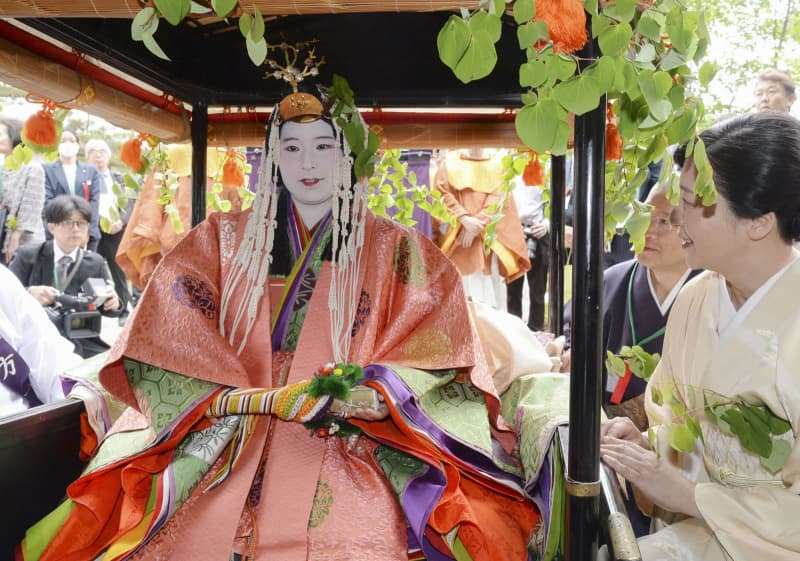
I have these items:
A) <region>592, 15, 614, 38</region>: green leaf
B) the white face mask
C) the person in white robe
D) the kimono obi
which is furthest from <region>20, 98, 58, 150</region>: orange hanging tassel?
the white face mask

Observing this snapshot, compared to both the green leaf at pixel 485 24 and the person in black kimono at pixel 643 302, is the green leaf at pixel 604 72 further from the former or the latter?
the person in black kimono at pixel 643 302

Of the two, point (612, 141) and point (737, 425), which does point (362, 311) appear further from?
point (737, 425)

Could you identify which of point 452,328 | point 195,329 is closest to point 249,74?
point 195,329

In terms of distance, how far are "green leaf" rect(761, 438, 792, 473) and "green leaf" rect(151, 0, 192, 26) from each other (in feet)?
4.04

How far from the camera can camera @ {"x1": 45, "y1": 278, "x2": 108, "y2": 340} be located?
12.8ft

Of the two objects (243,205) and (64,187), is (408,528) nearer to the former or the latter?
(243,205)

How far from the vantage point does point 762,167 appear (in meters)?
1.38

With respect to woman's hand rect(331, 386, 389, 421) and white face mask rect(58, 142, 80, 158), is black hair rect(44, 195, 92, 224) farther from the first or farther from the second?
woman's hand rect(331, 386, 389, 421)

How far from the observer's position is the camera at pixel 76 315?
12.8ft

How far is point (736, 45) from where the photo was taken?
8.62 metres

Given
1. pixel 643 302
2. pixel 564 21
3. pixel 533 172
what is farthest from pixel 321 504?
pixel 533 172

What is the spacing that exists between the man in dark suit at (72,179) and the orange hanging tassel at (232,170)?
2.83 m

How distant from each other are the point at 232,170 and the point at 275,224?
1138mm

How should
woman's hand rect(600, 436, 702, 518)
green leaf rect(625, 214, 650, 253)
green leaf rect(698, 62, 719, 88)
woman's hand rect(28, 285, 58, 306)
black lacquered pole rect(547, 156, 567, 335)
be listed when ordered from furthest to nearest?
woman's hand rect(28, 285, 58, 306) → black lacquered pole rect(547, 156, 567, 335) → woman's hand rect(600, 436, 702, 518) → green leaf rect(625, 214, 650, 253) → green leaf rect(698, 62, 719, 88)
